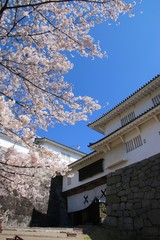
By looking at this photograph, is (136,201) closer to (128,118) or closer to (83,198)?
(128,118)

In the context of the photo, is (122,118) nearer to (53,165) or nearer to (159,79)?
(159,79)

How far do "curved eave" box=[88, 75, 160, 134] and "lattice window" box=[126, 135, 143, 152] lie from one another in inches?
106

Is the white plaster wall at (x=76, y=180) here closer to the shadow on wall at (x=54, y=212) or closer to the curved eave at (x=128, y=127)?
the shadow on wall at (x=54, y=212)

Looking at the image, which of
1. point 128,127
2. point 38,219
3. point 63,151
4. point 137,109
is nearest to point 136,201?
point 128,127

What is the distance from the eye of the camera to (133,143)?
34.9ft

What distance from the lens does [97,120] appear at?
45.8 feet

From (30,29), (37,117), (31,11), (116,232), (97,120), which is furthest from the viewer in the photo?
(97,120)

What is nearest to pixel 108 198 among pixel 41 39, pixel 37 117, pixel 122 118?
pixel 122 118

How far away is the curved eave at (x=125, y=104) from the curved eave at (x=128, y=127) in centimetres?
224

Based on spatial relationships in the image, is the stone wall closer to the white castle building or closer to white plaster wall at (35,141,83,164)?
the white castle building

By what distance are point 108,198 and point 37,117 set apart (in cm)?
707

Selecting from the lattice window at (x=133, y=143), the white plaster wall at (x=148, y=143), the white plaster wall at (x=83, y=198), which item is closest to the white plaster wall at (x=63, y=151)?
the white plaster wall at (x=83, y=198)

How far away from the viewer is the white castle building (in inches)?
393

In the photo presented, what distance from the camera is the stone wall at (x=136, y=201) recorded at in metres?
8.31
